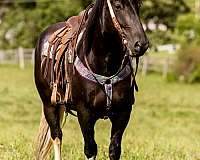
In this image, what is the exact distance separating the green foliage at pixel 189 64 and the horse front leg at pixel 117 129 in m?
28.7

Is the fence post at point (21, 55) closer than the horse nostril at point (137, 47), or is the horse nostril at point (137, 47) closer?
the horse nostril at point (137, 47)

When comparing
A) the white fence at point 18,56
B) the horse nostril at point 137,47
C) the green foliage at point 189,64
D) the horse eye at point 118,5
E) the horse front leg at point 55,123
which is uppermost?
the horse eye at point 118,5

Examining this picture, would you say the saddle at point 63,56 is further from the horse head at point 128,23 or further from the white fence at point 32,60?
the white fence at point 32,60

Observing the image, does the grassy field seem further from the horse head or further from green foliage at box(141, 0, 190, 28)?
green foliage at box(141, 0, 190, 28)

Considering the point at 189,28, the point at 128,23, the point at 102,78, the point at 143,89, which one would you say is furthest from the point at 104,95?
the point at 189,28

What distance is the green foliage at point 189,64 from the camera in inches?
1352

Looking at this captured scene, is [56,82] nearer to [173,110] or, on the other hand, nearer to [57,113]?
[57,113]

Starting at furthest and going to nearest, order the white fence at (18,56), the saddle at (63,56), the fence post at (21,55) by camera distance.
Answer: the white fence at (18,56) → the fence post at (21,55) → the saddle at (63,56)

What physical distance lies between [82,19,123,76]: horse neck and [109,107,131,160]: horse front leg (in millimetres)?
439

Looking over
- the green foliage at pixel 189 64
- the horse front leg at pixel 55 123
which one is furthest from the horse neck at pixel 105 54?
the green foliage at pixel 189 64

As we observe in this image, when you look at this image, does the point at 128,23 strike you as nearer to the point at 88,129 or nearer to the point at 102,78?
the point at 102,78

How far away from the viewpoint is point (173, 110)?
2250cm

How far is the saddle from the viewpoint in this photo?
614 centimetres

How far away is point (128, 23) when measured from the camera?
5023 millimetres
